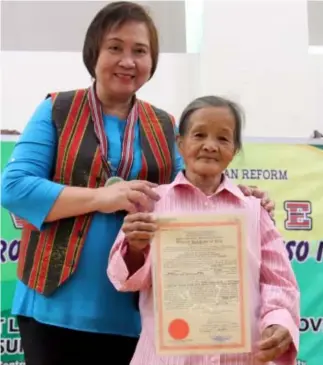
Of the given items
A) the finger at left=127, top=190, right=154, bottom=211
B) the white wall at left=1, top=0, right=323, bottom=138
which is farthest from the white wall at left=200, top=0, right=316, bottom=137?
the finger at left=127, top=190, right=154, bottom=211

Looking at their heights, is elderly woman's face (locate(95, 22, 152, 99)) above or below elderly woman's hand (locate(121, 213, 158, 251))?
above

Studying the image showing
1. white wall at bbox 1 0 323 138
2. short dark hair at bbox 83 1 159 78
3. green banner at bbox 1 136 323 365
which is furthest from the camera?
white wall at bbox 1 0 323 138

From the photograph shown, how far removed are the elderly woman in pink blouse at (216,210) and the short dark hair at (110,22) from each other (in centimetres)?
23

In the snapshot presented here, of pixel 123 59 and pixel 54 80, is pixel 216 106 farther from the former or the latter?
pixel 54 80

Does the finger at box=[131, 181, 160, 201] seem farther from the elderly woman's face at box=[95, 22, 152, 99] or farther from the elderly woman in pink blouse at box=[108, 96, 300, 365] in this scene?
the elderly woman's face at box=[95, 22, 152, 99]

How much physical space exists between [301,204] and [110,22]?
1.51 metres

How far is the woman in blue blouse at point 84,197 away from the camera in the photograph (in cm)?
107

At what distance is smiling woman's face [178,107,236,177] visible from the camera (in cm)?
104

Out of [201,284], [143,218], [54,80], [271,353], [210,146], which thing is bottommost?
[271,353]

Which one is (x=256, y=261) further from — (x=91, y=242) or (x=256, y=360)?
(x=91, y=242)

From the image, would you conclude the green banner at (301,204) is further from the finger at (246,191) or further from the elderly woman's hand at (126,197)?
the elderly woman's hand at (126,197)

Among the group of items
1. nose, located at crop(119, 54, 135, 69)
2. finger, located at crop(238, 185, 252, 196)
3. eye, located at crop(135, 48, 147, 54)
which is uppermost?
eye, located at crop(135, 48, 147, 54)

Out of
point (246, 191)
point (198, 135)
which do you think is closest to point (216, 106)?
point (198, 135)

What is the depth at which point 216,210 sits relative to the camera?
1.03m
